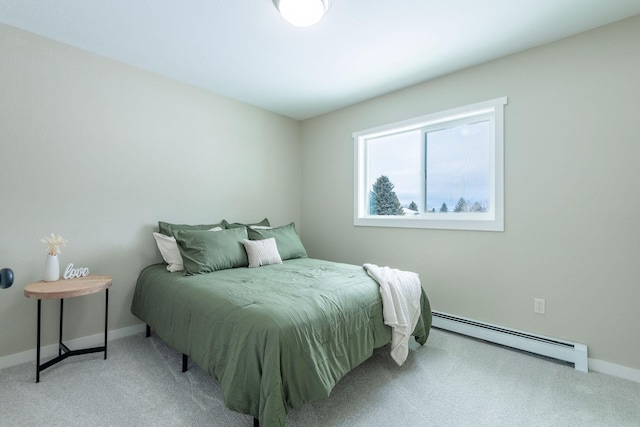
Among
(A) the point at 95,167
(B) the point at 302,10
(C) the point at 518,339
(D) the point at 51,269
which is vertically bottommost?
(C) the point at 518,339

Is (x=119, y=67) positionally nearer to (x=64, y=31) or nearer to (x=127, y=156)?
(x=64, y=31)

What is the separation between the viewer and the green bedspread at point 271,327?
137cm

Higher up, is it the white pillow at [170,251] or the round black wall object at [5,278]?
the round black wall object at [5,278]

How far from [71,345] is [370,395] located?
2411mm

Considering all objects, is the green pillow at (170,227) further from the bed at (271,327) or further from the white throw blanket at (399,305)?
the white throw blanket at (399,305)

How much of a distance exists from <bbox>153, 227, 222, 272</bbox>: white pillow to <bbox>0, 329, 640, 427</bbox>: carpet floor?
0.70 meters

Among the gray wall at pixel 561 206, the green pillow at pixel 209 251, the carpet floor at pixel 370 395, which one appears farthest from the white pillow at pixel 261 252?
the gray wall at pixel 561 206

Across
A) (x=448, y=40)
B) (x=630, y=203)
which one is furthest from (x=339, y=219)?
(x=630, y=203)

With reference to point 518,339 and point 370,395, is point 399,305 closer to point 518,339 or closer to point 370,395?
point 370,395

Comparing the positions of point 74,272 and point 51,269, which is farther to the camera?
point 74,272

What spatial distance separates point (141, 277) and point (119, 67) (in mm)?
1893

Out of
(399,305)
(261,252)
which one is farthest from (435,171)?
(261,252)

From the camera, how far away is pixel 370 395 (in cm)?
178

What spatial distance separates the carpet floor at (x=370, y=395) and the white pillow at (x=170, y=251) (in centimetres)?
70
